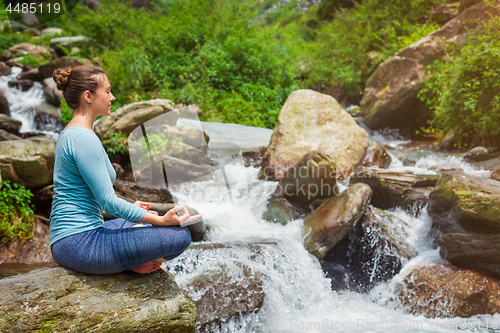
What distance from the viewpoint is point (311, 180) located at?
16.7 feet

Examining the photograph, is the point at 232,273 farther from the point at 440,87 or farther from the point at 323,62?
the point at 323,62

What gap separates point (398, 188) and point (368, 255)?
1.32 metres

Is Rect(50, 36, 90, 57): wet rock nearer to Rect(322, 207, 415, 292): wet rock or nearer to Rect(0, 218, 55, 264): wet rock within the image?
Rect(0, 218, 55, 264): wet rock

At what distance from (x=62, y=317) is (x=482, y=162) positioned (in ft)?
24.0

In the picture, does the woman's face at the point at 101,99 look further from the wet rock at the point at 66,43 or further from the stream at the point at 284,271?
the wet rock at the point at 66,43

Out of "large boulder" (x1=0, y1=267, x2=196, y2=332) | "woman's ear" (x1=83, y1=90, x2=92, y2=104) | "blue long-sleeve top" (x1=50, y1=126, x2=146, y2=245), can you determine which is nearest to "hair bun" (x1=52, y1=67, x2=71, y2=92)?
"woman's ear" (x1=83, y1=90, x2=92, y2=104)

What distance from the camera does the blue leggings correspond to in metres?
1.73

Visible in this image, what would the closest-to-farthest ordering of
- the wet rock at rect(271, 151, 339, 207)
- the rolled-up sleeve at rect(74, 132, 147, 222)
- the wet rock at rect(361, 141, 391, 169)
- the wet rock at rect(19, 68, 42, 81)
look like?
the rolled-up sleeve at rect(74, 132, 147, 222), the wet rock at rect(271, 151, 339, 207), the wet rock at rect(361, 141, 391, 169), the wet rock at rect(19, 68, 42, 81)

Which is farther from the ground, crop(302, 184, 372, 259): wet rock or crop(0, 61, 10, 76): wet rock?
crop(0, 61, 10, 76): wet rock

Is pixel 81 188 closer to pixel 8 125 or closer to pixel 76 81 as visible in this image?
pixel 76 81

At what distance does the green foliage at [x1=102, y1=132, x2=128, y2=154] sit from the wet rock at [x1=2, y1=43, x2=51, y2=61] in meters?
9.13

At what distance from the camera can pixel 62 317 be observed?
1721mm

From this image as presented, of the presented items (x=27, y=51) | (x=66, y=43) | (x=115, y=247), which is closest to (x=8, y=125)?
(x=115, y=247)

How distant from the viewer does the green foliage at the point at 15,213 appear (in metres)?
3.93
